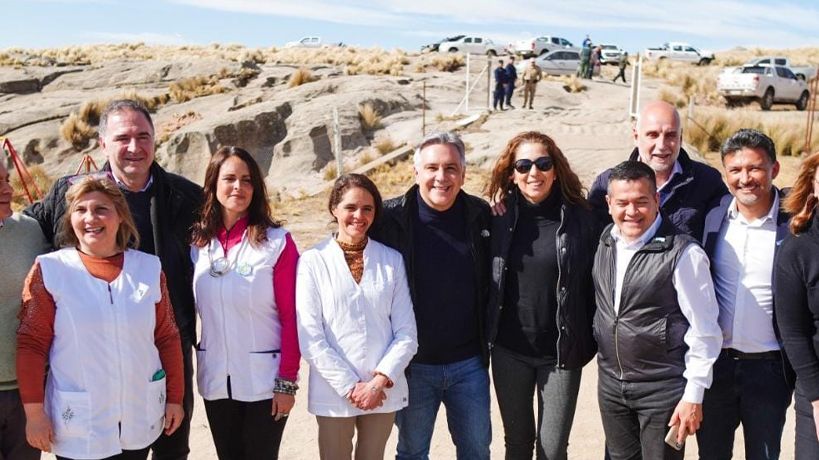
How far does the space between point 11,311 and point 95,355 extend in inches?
19.9

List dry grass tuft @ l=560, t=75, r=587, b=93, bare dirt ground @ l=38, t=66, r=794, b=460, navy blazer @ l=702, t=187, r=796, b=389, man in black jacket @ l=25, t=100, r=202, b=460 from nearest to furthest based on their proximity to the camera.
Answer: navy blazer @ l=702, t=187, r=796, b=389
man in black jacket @ l=25, t=100, r=202, b=460
bare dirt ground @ l=38, t=66, r=794, b=460
dry grass tuft @ l=560, t=75, r=587, b=93

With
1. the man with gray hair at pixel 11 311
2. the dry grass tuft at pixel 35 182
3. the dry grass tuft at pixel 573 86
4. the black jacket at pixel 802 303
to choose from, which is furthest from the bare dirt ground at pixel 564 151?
the dry grass tuft at pixel 35 182

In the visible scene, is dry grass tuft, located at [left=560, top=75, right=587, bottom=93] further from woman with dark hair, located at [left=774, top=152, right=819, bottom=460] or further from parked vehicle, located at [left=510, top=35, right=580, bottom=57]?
woman with dark hair, located at [left=774, top=152, right=819, bottom=460]

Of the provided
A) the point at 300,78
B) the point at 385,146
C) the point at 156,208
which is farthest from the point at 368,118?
the point at 156,208

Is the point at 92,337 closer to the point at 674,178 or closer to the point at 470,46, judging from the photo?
the point at 674,178

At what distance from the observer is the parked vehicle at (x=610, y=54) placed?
1609 inches

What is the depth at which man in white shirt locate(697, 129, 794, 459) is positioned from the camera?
333cm

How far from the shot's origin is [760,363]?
3365 millimetres

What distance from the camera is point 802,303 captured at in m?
3.05

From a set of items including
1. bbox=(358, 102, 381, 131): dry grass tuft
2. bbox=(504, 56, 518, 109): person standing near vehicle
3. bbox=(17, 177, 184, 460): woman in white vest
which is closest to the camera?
bbox=(17, 177, 184, 460): woman in white vest

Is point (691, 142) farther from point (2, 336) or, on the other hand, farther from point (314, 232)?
point (2, 336)

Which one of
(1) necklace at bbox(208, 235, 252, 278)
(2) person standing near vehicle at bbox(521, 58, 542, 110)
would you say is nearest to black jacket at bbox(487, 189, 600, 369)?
(1) necklace at bbox(208, 235, 252, 278)

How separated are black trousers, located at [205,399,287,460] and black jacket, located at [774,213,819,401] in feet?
7.65

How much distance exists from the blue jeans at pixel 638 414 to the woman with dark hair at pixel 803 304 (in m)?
0.49
